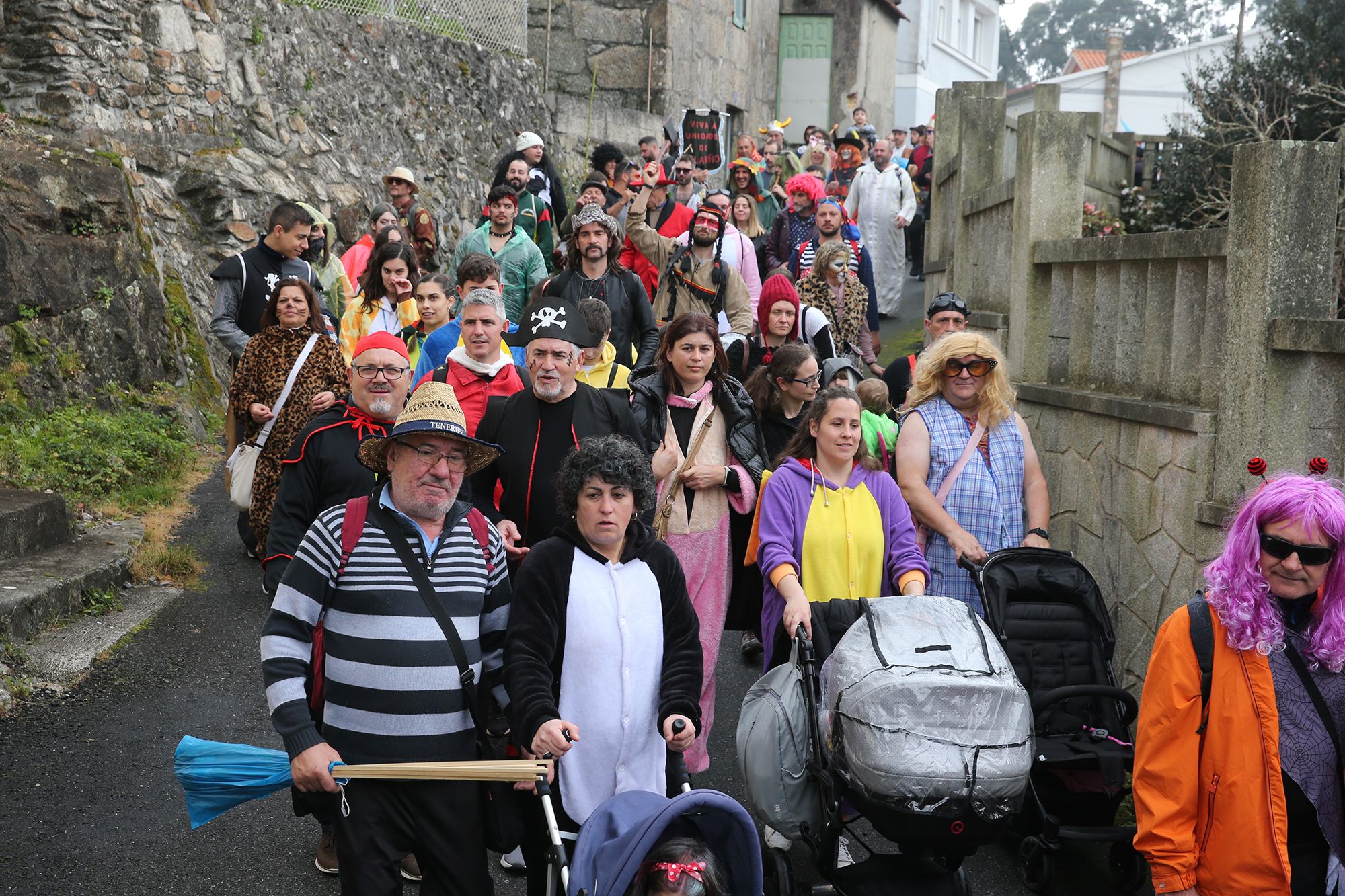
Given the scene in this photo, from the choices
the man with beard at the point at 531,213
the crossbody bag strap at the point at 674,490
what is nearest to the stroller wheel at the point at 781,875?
the crossbody bag strap at the point at 674,490

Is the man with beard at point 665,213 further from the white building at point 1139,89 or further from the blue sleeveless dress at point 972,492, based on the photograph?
the white building at point 1139,89

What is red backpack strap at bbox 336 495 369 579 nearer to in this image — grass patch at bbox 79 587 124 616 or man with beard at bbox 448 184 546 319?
grass patch at bbox 79 587 124 616

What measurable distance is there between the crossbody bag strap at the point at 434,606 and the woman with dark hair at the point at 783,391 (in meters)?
2.83

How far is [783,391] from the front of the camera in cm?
626

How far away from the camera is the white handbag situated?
685cm

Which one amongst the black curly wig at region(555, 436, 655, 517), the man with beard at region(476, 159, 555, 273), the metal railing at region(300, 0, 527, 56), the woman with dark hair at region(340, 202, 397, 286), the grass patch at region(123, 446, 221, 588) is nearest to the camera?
the black curly wig at region(555, 436, 655, 517)

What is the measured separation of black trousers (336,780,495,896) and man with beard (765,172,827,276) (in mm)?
8912

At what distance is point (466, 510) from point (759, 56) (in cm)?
3197

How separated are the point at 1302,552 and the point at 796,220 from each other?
920cm

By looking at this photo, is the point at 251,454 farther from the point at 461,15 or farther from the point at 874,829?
the point at 461,15

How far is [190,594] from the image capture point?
7.59 metres

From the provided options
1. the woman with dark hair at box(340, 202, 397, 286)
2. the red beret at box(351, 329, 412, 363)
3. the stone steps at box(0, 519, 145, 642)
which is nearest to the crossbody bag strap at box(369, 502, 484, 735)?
the red beret at box(351, 329, 412, 363)

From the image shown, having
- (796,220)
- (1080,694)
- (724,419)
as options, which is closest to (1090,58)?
(796,220)

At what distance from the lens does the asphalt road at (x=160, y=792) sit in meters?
4.59
